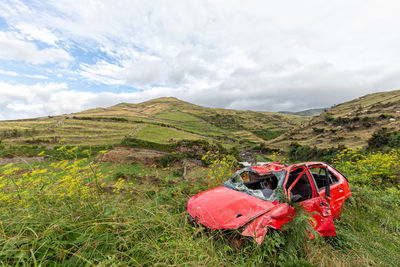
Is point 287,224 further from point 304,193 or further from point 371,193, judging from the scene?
point 371,193

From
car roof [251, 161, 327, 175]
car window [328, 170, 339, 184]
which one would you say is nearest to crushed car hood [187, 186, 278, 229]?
car roof [251, 161, 327, 175]

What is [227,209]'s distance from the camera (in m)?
3.46

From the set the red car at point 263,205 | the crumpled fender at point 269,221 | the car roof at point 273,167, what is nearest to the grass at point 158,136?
the car roof at point 273,167

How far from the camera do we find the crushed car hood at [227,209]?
10.3 feet

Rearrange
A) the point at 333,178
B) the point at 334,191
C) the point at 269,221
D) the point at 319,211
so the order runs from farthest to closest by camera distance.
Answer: the point at 333,178 → the point at 334,191 → the point at 319,211 → the point at 269,221

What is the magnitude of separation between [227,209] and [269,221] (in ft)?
2.60

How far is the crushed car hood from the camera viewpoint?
3.15 meters

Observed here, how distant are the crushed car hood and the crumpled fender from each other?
94mm

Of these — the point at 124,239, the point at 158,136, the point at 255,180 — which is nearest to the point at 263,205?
the point at 255,180

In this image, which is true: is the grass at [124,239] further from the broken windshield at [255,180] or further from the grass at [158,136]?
the grass at [158,136]

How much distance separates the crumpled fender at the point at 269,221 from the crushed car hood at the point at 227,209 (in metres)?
0.09

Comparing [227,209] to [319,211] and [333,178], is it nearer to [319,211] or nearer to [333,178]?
[319,211]

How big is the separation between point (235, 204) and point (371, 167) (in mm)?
9262

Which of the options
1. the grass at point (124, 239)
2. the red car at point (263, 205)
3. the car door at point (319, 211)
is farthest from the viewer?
the car door at point (319, 211)
